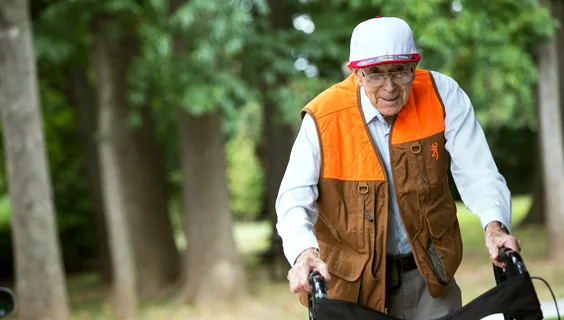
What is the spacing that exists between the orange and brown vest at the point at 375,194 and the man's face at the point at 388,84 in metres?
0.09

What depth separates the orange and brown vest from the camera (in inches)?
140

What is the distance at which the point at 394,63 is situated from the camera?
3.43m

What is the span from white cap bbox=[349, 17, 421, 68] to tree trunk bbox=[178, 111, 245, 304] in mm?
10527

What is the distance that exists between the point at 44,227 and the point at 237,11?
3.56m

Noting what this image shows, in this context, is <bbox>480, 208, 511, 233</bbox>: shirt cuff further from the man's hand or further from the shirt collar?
the shirt collar

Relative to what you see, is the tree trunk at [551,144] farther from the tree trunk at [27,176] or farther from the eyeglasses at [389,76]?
the eyeglasses at [389,76]

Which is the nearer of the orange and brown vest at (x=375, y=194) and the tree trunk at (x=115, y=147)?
the orange and brown vest at (x=375, y=194)

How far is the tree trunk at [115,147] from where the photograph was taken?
45.2 feet

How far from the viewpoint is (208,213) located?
556 inches

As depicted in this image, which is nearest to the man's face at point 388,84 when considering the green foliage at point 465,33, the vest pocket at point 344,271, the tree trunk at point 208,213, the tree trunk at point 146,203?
the vest pocket at point 344,271

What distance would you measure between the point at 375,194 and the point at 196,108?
29.1 ft

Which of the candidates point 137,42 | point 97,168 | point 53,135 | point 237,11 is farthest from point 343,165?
point 53,135

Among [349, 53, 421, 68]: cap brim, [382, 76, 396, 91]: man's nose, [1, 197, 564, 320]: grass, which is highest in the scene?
[349, 53, 421, 68]: cap brim

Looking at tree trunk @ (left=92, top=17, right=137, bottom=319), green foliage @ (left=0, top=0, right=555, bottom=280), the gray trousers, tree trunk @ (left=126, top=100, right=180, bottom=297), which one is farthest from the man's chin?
tree trunk @ (left=126, top=100, right=180, bottom=297)
